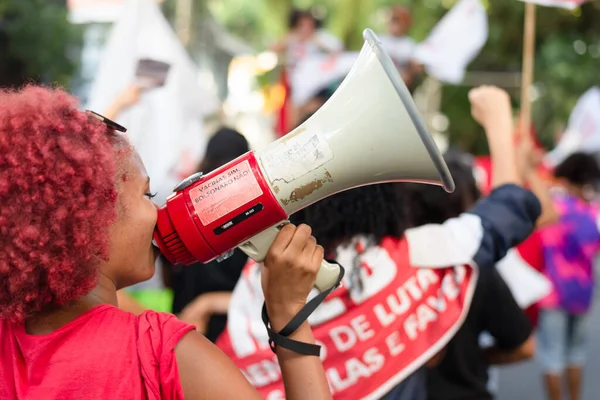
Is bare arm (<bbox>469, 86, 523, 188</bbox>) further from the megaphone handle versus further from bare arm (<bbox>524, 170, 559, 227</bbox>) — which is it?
the megaphone handle

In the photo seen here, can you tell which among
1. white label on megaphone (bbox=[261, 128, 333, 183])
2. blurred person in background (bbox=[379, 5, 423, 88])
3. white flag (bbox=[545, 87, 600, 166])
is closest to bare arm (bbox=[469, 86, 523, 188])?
white label on megaphone (bbox=[261, 128, 333, 183])

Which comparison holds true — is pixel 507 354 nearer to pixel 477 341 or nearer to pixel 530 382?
pixel 477 341

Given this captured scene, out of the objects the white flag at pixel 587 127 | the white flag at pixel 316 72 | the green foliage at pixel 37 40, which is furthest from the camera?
the green foliage at pixel 37 40

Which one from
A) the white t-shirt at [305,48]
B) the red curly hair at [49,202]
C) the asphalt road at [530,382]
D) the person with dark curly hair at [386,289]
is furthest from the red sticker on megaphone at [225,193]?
the white t-shirt at [305,48]

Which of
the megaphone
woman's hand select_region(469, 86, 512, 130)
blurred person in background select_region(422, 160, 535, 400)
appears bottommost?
blurred person in background select_region(422, 160, 535, 400)

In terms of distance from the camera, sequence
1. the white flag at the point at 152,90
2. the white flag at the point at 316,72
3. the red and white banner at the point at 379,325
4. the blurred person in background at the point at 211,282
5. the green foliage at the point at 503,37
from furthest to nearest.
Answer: the green foliage at the point at 503,37
the white flag at the point at 316,72
the white flag at the point at 152,90
the blurred person in background at the point at 211,282
the red and white banner at the point at 379,325

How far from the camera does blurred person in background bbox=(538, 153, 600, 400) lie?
568 centimetres

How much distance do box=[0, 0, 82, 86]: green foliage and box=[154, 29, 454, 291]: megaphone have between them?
32.4 ft

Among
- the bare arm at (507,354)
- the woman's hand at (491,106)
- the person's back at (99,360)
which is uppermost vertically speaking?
the person's back at (99,360)

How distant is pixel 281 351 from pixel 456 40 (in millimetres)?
4320

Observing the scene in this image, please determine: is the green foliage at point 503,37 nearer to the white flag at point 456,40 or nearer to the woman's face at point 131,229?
the white flag at point 456,40

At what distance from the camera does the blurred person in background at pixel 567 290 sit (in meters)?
5.68

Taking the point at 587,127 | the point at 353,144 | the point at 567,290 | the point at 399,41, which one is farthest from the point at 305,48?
the point at 353,144

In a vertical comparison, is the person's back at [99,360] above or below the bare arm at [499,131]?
above
